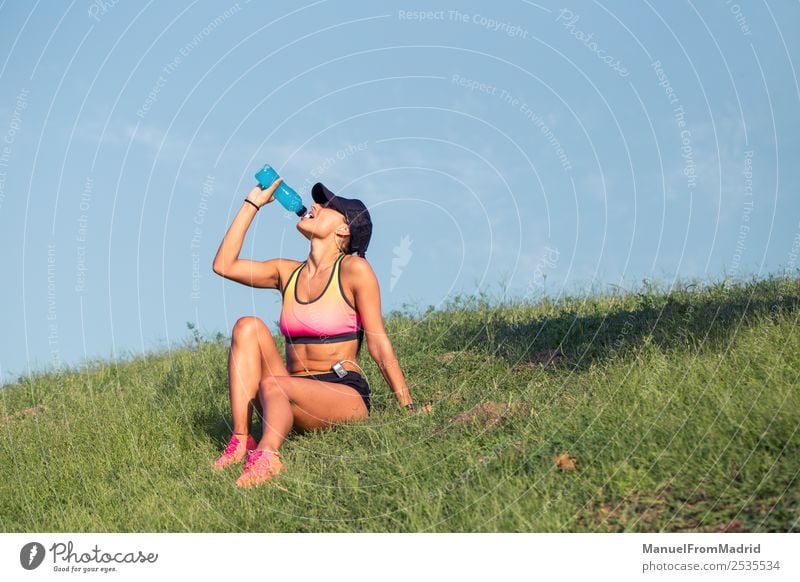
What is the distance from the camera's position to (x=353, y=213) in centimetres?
Answer: 810

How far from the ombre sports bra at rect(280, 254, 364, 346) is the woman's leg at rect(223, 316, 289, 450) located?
285 millimetres

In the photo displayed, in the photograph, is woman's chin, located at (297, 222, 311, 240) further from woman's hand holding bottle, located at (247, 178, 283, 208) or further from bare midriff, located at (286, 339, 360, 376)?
bare midriff, located at (286, 339, 360, 376)

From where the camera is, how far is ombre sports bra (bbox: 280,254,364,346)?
7914mm

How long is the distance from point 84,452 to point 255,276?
233 cm

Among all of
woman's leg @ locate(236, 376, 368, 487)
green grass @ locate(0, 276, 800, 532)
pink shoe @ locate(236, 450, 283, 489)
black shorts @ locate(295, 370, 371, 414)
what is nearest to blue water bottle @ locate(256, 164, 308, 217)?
black shorts @ locate(295, 370, 371, 414)
